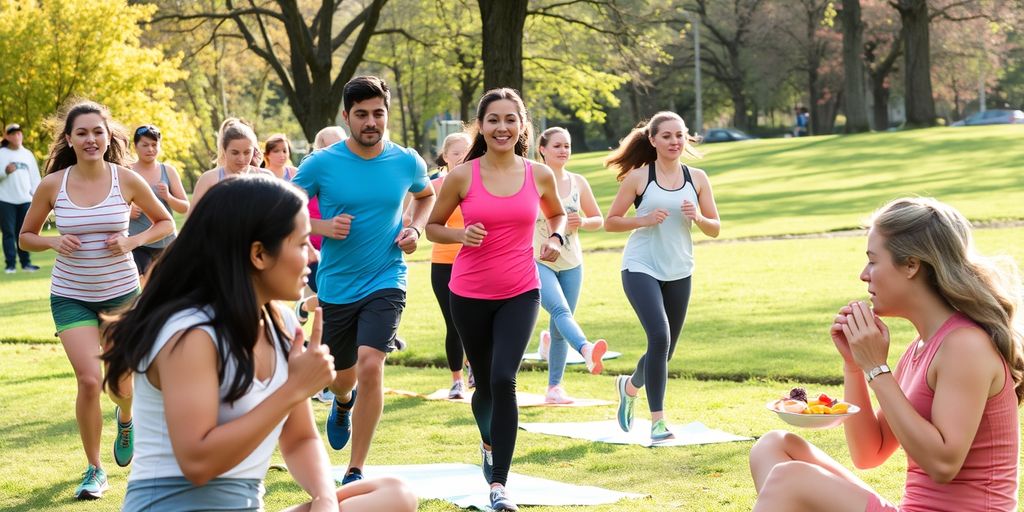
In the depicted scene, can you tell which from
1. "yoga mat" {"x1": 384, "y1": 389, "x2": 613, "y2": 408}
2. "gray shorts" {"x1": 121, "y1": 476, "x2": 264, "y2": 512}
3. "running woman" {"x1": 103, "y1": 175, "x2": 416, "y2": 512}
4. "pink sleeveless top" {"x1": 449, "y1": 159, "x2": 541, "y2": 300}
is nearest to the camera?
"running woman" {"x1": 103, "y1": 175, "x2": 416, "y2": 512}

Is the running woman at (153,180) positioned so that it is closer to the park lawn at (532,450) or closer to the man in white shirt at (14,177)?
the park lawn at (532,450)

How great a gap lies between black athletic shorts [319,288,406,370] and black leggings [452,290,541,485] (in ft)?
1.37

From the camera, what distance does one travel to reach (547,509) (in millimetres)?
6133

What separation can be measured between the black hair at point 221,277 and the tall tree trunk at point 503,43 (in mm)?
18962

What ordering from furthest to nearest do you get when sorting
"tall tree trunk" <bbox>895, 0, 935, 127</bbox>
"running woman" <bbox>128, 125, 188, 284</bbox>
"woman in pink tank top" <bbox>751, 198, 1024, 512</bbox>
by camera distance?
1. "tall tree trunk" <bbox>895, 0, 935, 127</bbox>
2. "running woman" <bbox>128, 125, 188, 284</bbox>
3. "woman in pink tank top" <bbox>751, 198, 1024, 512</bbox>

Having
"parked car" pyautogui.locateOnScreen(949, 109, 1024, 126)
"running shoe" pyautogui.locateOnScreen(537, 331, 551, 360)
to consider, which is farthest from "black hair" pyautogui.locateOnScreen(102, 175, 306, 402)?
"parked car" pyautogui.locateOnScreen(949, 109, 1024, 126)

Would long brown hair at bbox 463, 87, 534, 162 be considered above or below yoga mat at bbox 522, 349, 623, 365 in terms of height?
above

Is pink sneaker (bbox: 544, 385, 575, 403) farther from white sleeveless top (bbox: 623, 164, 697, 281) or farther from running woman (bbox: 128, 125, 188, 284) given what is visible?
running woman (bbox: 128, 125, 188, 284)

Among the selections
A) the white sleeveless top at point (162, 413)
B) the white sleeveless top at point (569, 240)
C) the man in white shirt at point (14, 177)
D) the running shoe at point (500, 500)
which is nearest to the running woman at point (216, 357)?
the white sleeveless top at point (162, 413)

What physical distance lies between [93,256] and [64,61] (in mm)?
29645

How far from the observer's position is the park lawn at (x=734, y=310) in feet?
36.5

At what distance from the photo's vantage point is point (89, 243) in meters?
7.08

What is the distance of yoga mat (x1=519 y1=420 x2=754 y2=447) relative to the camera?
7.80 meters

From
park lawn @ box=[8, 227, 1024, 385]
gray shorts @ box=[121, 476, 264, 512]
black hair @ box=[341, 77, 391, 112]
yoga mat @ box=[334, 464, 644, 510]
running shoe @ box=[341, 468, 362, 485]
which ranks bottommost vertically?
park lawn @ box=[8, 227, 1024, 385]
